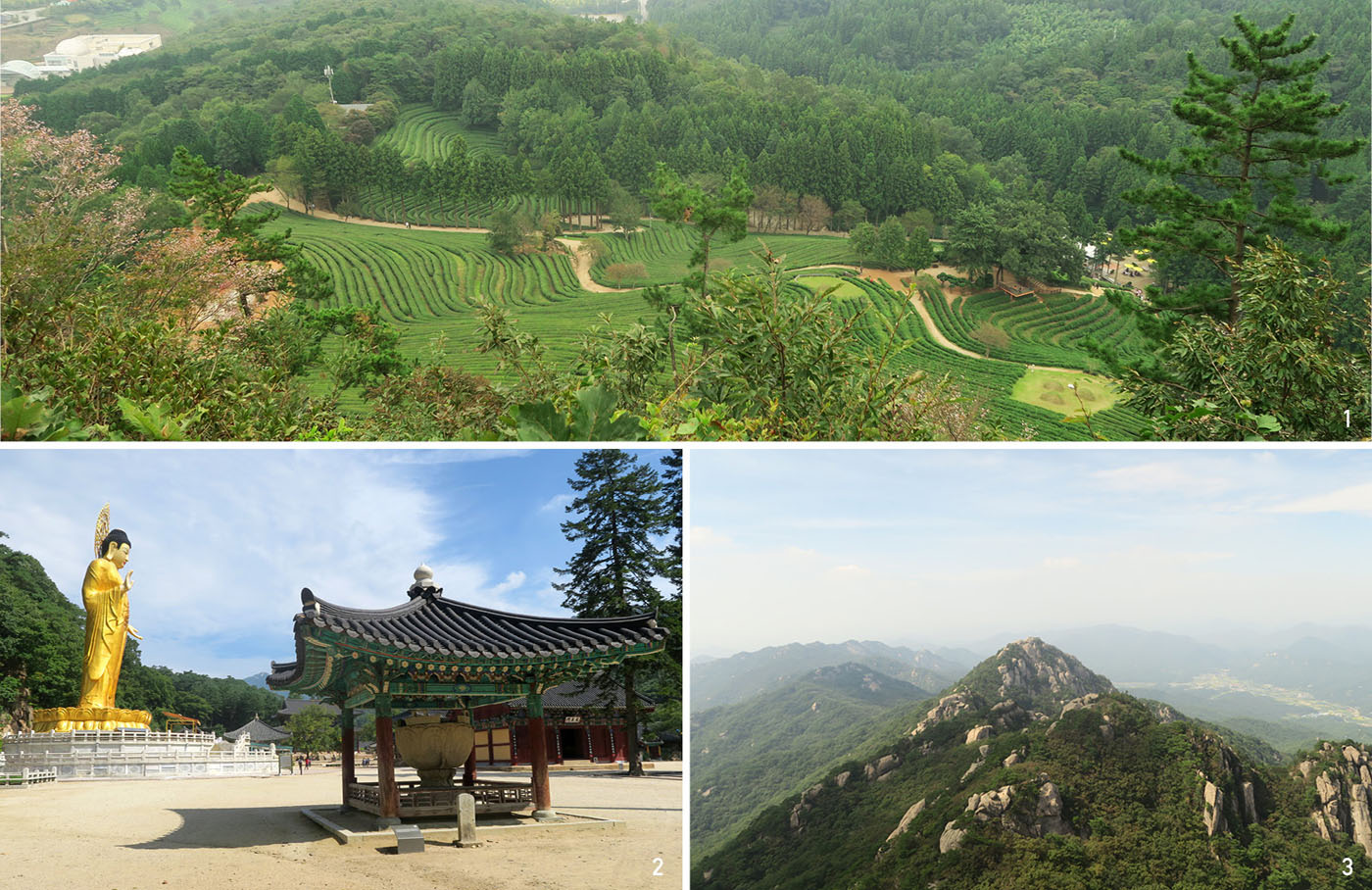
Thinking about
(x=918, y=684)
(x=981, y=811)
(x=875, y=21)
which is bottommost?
(x=981, y=811)

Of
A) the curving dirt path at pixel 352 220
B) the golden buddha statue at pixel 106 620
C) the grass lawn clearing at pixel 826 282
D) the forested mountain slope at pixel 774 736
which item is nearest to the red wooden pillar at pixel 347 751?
the golden buddha statue at pixel 106 620

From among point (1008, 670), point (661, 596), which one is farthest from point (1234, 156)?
point (661, 596)

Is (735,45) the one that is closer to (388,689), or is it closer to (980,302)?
(980,302)

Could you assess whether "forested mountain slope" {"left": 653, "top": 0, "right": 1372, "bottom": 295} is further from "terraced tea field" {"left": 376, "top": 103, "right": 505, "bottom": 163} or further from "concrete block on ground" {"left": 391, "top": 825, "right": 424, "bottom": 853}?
"concrete block on ground" {"left": 391, "top": 825, "right": 424, "bottom": 853}

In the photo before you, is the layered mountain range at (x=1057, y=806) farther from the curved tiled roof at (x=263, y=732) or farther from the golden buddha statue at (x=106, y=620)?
the curved tiled roof at (x=263, y=732)

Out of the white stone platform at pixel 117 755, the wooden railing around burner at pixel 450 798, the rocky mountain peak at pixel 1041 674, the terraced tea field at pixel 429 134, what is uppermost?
the terraced tea field at pixel 429 134

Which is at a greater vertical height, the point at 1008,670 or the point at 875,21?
the point at 875,21
